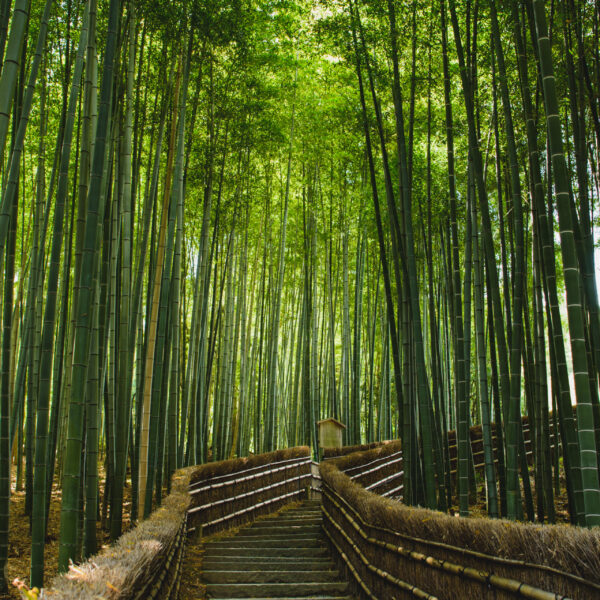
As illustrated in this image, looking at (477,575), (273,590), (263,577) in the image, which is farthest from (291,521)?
(477,575)

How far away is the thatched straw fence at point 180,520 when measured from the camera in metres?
1.43

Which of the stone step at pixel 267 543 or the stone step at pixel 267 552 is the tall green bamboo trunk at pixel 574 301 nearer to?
the stone step at pixel 267 552

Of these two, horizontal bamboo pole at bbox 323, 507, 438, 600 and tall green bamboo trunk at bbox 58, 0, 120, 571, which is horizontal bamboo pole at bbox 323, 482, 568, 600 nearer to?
horizontal bamboo pole at bbox 323, 507, 438, 600

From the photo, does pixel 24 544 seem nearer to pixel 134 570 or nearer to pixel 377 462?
pixel 377 462

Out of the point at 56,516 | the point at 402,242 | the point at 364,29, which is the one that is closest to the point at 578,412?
the point at 402,242

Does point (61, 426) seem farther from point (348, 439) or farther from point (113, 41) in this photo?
point (113, 41)

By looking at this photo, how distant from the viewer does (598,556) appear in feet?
4.14

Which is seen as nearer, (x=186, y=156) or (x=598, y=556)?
(x=598, y=556)

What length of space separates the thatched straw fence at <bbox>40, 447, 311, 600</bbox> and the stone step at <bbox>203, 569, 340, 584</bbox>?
0.76 feet

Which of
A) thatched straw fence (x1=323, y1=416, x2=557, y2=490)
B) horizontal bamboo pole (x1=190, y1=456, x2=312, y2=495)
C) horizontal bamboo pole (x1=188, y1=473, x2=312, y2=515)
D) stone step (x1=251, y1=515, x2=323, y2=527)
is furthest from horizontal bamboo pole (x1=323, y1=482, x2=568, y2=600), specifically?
thatched straw fence (x1=323, y1=416, x2=557, y2=490)

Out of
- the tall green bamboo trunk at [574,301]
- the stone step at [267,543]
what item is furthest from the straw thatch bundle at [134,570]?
the tall green bamboo trunk at [574,301]

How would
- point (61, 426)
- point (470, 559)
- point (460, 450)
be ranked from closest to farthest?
point (470, 559) → point (460, 450) → point (61, 426)

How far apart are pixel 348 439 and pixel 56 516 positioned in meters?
3.71

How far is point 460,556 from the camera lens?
183 cm
